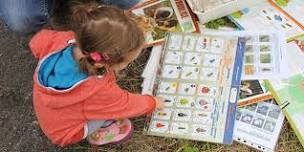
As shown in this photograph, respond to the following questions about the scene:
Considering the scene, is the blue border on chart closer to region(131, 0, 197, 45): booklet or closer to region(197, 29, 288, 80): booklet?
region(197, 29, 288, 80): booklet

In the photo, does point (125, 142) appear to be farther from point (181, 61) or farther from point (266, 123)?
point (266, 123)

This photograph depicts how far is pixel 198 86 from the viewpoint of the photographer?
161 centimetres

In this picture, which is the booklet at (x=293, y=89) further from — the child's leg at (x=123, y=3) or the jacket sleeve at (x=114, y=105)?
the child's leg at (x=123, y=3)

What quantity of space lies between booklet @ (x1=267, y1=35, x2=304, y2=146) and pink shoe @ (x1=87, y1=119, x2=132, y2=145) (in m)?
0.47

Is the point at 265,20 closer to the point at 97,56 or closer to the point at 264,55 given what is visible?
the point at 264,55

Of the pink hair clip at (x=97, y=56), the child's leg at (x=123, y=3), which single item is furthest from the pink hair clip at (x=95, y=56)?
the child's leg at (x=123, y=3)

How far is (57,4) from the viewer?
163 centimetres

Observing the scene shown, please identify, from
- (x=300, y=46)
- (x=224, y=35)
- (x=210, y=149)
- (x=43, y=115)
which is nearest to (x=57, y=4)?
(x=43, y=115)

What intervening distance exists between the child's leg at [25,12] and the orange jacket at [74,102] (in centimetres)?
14

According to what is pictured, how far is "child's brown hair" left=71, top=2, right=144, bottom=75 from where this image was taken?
1.20 m

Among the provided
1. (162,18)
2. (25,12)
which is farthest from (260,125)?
(25,12)

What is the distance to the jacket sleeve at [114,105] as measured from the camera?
135cm

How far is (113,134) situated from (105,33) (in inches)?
17.1

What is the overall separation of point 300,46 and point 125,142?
66cm
